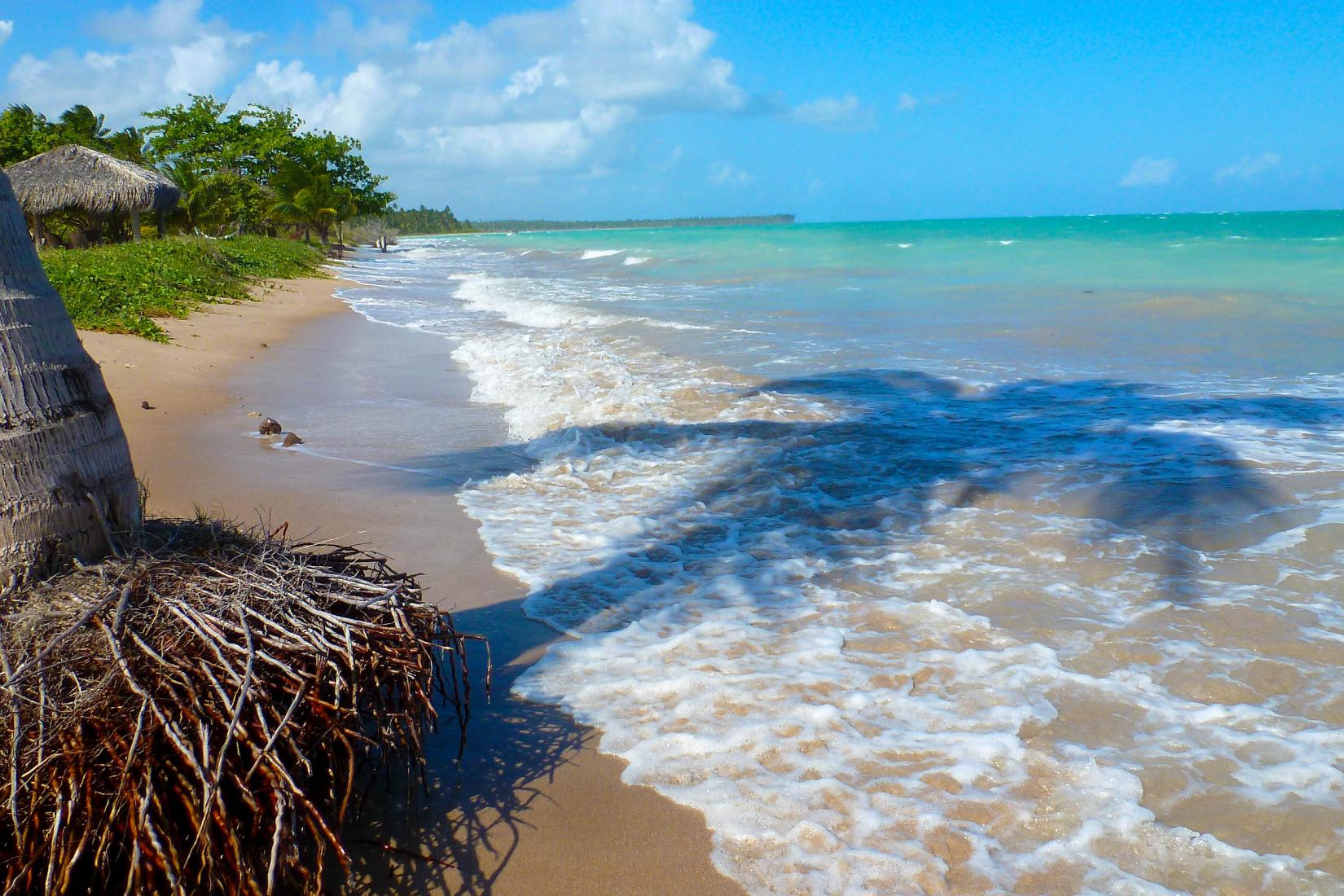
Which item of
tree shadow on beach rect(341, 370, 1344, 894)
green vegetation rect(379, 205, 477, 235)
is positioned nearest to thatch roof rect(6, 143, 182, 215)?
tree shadow on beach rect(341, 370, 1344, 894)

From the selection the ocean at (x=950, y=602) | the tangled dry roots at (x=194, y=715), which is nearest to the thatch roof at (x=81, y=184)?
the ocean at (x=950, y=602)

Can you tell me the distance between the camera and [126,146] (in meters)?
39.9

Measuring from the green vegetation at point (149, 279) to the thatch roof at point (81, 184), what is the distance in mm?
2504

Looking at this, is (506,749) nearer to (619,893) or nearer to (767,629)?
(619,893)

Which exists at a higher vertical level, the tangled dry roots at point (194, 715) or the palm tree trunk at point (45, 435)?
the palm tree trunk at point (45, 435)

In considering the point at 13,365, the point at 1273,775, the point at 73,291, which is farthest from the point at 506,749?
the point at 73,291

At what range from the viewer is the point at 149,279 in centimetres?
1580

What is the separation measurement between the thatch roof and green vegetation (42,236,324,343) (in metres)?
2.50

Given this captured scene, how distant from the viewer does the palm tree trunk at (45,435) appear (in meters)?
2.52

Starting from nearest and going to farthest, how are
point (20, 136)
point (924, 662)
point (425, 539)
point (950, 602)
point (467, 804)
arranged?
1. point (467, 804)
2. point (924, 662)
3. point (950, 602)
4. point (425, 539)
5. point (20, 136)

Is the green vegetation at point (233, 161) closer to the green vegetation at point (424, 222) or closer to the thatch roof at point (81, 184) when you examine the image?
the thatch roof at point (81, 184)

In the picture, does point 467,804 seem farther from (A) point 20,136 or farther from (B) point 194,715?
(A) point 20,136

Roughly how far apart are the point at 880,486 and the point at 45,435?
530 cm

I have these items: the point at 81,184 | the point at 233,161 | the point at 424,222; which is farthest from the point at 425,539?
the point at 424,222
